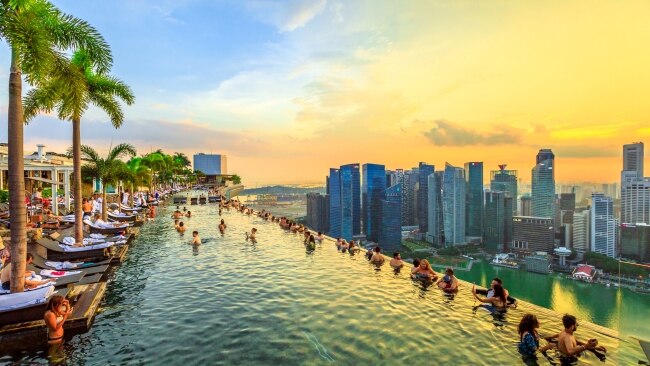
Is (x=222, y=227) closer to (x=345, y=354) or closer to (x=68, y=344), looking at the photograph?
(x=68, y=344)

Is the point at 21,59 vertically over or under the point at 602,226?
over

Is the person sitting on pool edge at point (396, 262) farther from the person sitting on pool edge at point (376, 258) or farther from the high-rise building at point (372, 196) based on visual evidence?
the high-rise building at point (372, 196)

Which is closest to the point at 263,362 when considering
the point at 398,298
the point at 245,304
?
the point at 245,304

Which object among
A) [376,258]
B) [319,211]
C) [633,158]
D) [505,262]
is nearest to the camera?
[633,158]

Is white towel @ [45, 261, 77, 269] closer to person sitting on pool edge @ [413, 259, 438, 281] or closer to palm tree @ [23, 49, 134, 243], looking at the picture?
palm tree @ [23, 49, 134, 243]

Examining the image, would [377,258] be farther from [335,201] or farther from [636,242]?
[335,201]

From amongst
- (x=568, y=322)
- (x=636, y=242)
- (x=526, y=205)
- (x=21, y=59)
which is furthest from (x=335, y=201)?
(x=21, y=59)

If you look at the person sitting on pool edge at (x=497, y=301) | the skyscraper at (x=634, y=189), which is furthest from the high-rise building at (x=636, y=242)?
the person sitting on pool edge at (x=497, y=301)
